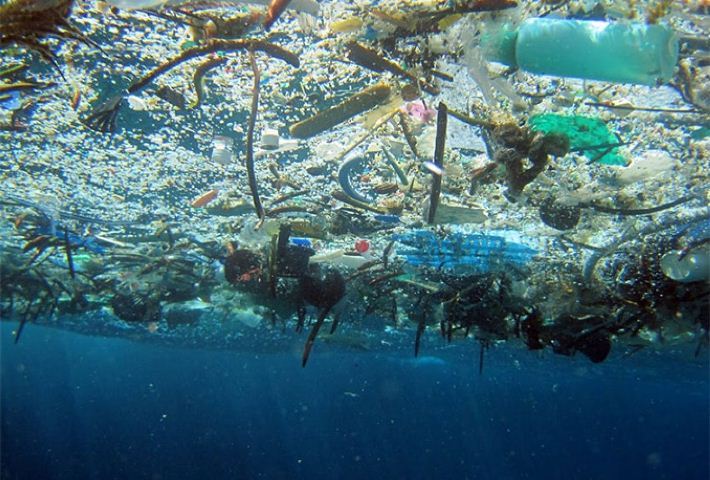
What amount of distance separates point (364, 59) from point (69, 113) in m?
3.89

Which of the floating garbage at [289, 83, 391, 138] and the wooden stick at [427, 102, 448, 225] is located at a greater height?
the floating garbage at [289, 83, 391, 138]

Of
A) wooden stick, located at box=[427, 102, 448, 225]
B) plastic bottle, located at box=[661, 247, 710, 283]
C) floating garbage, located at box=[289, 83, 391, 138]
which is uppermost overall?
floating garbage, located at box=[289, 83, 391, 138]

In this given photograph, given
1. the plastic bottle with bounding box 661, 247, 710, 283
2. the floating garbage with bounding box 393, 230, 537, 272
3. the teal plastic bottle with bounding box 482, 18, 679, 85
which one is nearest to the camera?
the teal plastic bottle with bounding box 482, 18, 679, 85

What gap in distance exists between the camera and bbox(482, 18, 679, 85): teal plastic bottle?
3178 millimetres

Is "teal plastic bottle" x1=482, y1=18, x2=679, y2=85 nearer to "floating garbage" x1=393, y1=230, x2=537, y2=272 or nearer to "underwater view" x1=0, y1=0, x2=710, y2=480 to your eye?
"underwater view" x1=0, y1=0, x2=710, y2=480

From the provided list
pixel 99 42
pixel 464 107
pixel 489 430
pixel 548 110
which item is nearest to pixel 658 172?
pixel 548 110

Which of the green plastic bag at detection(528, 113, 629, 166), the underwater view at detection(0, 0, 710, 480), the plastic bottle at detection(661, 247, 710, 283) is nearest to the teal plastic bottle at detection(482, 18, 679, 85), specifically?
the underwater view at detection(0, 0, 710, 480)

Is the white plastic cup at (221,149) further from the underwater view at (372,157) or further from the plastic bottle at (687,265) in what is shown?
the plastic bottle at (687,265)

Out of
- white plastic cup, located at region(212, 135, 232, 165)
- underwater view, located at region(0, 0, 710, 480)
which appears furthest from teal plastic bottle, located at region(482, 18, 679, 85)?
white plastic cup, located at region(212, 135, 232, 165)

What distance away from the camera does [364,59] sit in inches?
163

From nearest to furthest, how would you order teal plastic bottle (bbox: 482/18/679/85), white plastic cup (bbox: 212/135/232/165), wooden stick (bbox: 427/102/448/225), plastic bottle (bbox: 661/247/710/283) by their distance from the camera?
teal plastic bottle (bbox: 482/18/679/85) → wooden stick (bbox: 427/102/448/225) → white plastic cup (bbox: 212/135/232/165) → plastic bottle (bbox: 661/247/710/283)

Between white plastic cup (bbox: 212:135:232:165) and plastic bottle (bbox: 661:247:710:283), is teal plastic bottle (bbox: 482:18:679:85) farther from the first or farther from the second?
plastic bottle (bbox: 661:247:710:283)

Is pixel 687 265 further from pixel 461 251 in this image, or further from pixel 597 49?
pixel 597 49

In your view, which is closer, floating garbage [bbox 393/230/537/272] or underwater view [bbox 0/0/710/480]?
underwater view [bbox 0/0/710/480]
